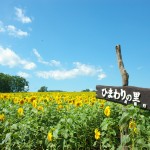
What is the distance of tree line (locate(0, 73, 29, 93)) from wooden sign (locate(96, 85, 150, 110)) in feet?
233

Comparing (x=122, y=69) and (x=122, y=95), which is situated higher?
(x=122, y=69)

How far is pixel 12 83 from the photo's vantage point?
3189 inches

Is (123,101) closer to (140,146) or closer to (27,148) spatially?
(140,146)

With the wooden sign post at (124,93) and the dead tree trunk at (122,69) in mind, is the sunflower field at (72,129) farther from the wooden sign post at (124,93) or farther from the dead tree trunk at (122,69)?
the dead tree trunk at (122,69)

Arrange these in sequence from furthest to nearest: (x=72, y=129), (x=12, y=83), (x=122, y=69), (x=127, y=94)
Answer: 1. (x=12, y=83)
2. (x=72, y=129)
3. (x=122, y=69)
4. (x=127, y=94)

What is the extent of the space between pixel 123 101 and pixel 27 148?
1991mm

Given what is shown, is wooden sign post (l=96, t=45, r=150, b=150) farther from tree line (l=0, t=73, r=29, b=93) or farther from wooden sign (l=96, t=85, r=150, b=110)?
tree line (l=0, t=73, r=29, b=93)

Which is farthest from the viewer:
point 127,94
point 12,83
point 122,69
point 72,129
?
point 12,83

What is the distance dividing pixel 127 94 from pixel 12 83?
76.9 metres

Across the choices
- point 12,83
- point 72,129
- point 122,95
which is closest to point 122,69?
point 122,95

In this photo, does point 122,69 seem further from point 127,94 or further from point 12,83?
point 12,83

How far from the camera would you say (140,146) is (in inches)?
191

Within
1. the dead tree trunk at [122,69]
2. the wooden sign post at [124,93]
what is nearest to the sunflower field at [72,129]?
the wooden sign post at [124,93]

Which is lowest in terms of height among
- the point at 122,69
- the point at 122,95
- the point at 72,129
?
the point at 72,129
